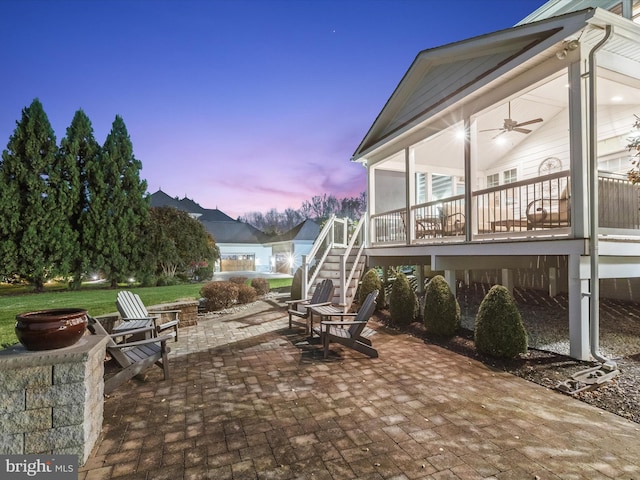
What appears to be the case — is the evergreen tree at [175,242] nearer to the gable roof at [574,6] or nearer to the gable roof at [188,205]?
the gable roof at [574,6]

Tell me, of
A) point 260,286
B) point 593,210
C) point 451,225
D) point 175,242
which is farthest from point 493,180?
point 175,242

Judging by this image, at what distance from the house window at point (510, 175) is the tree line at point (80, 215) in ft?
49.0

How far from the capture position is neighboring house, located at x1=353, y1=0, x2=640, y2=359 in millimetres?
Answer: 4902

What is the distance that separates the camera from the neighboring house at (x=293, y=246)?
29969 mm

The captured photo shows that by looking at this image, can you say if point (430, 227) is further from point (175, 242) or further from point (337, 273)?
point (175, 242)

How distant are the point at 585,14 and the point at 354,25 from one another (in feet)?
41.4

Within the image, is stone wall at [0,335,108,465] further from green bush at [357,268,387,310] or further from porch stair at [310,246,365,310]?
green bush at [357,268,387,310]

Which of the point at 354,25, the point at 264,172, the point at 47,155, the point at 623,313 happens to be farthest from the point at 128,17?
the point at 264,172

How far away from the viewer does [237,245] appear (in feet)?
112

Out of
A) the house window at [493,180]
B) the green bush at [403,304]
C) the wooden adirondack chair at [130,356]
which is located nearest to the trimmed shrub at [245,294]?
the green bush at [403,304]

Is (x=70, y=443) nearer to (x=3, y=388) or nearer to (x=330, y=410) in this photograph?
(x=3, y=388)

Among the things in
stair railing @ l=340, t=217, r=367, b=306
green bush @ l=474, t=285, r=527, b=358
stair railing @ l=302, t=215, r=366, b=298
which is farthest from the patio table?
green bush @ l=474, t=285, r=527, b=358

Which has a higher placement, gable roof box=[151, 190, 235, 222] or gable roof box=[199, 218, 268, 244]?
gable roof box=[151, 190, 235, 222]

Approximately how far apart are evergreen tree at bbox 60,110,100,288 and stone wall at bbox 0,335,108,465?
48.4ft
